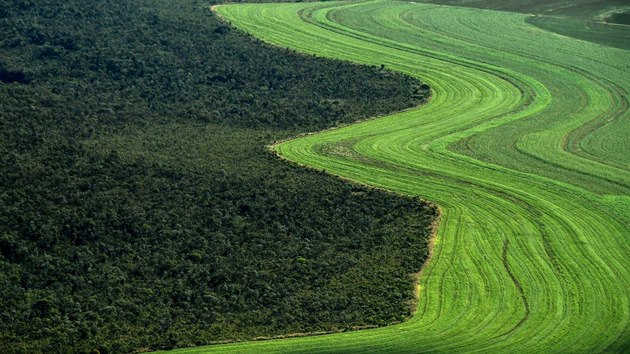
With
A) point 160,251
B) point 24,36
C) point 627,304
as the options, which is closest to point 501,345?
point 627,304

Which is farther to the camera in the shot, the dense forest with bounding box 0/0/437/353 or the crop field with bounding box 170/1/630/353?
the dense forest with bounding box 0/0/437/353

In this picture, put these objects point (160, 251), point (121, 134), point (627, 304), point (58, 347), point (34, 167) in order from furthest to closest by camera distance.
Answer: point (121, 134), point (34, 167), point (160, 251), point (627, 304), point (58, 347)

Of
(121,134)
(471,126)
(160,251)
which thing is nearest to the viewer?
(160,251)

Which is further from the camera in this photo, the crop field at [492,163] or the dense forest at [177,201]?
the dense forest at [177,201]

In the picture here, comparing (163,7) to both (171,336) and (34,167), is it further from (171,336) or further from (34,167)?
(171,336)

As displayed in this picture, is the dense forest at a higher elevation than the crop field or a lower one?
lower
